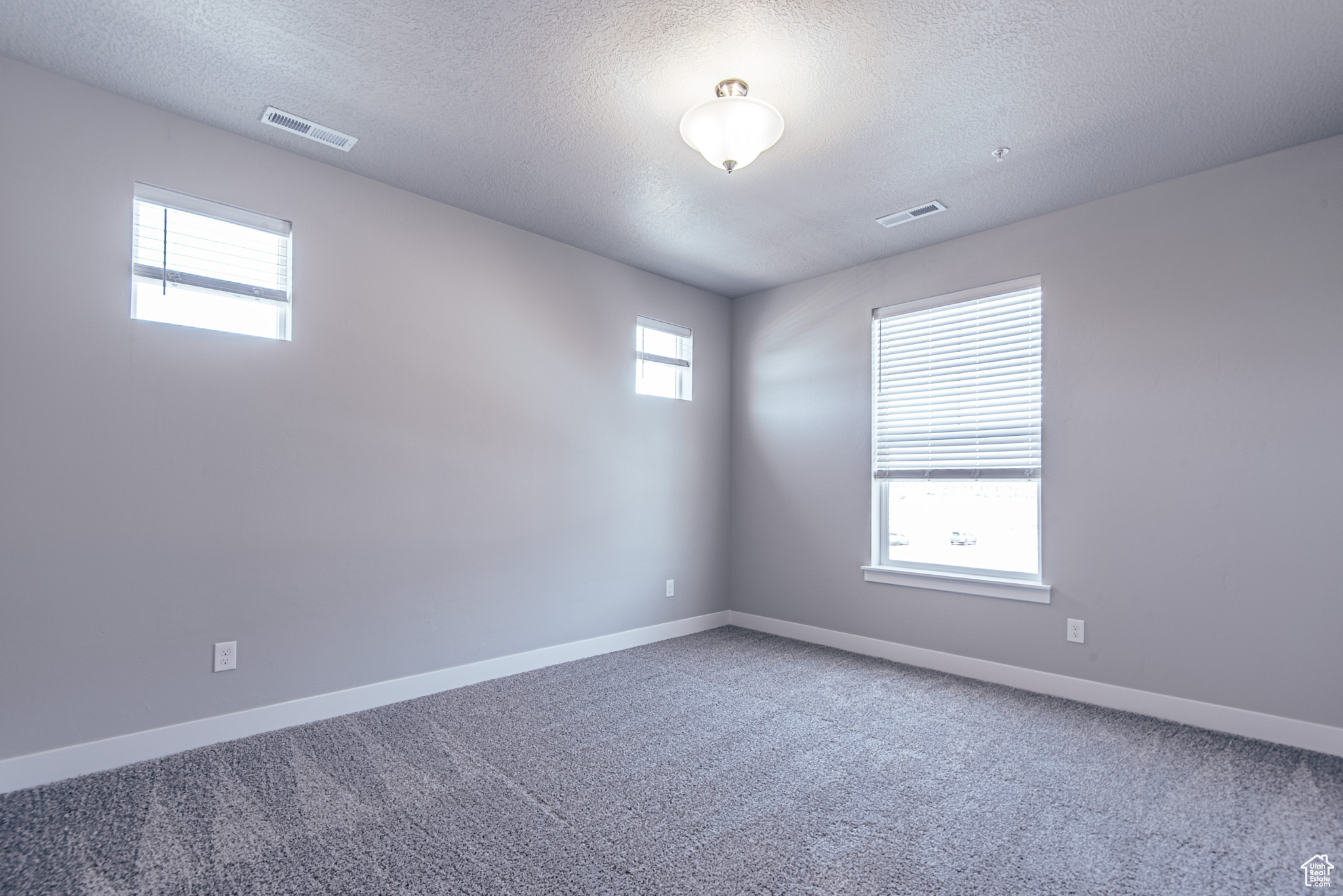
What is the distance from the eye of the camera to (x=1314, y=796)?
236cm

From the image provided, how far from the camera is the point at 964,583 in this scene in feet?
12.7

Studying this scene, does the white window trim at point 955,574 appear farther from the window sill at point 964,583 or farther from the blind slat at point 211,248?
the blind slat at point 211,248

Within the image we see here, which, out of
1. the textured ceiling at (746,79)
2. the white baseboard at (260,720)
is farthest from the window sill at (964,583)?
the textured ceiling at (746,79)

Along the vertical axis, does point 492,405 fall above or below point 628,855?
above

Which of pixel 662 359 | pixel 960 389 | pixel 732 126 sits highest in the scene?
pixel 732 126

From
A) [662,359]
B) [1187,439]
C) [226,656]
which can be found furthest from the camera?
[662,359]

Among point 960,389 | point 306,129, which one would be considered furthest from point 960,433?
point 306,129

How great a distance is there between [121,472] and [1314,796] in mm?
4704

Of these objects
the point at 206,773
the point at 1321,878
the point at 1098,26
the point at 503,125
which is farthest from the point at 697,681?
the point at 1098,26

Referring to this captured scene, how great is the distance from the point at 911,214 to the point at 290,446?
3450 millimetres

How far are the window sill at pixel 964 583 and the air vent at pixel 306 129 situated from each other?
12.6 feet

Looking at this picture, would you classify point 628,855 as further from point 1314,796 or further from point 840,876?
point 1314,796

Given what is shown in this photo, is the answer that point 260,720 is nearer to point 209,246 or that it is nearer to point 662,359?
point 209,246

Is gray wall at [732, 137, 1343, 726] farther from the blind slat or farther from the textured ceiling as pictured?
the blind slat
